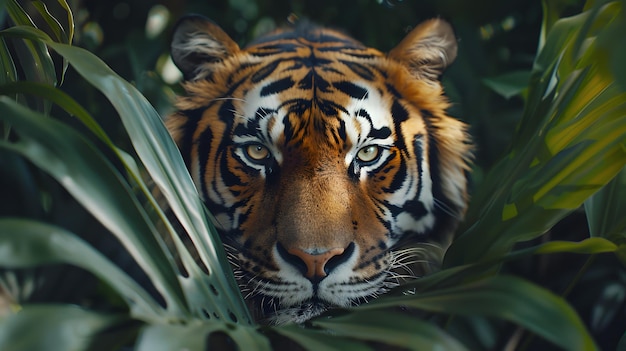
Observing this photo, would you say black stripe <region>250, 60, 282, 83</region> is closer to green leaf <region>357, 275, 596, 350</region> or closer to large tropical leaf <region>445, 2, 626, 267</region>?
large tropical leaf <region>445, 2, 626, 267</region>

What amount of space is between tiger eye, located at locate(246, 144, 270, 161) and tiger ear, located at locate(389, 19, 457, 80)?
0.95 feet

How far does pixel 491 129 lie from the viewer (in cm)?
165

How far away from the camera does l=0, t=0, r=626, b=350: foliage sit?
53 cm

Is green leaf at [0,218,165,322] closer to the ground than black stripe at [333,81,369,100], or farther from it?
closer to the ground

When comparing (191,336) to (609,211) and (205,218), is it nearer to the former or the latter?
(205,218)

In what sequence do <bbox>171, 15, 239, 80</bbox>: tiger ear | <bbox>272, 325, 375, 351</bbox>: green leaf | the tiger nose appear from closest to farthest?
<bbox>272, 325, 375, 351</bbox>: green leaf
the tiger nose
<bbox>171, 15, 239, 80</bbox>: tiger ear

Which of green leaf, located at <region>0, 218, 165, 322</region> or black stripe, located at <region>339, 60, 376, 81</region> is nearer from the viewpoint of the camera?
green leaf, located at <region>0, 218, 165, 322</region>

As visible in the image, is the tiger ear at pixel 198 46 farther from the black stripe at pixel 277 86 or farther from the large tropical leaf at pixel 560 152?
the large tropical leaf at pixel 560 152

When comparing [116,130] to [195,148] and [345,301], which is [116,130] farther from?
[345,301]

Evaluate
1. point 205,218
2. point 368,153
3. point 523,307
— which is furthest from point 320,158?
point 523,307

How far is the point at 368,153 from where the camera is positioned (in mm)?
925

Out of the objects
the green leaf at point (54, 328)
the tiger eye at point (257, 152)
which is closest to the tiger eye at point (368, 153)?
the tiger eye at point (257, 152)

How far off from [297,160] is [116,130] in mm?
822

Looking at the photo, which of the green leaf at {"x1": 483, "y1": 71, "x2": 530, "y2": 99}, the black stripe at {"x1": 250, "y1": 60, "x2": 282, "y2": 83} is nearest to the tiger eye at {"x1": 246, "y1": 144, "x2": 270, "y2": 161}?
the black stripe at {"x1": 250, "y1": 60, "x2": 282, "y2": 83}
